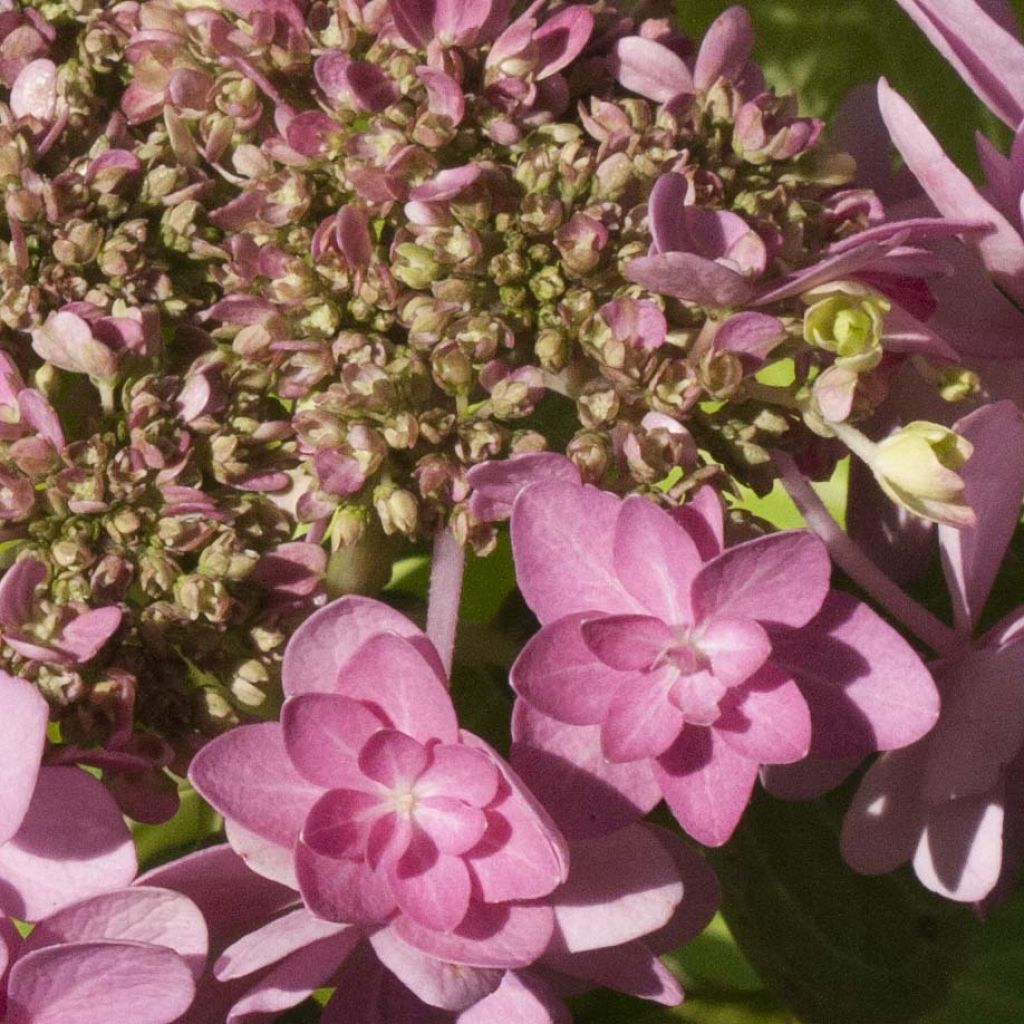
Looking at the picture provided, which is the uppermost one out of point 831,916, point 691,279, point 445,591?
point 691,279

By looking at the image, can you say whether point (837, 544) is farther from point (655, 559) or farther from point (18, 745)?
point (18, 745)

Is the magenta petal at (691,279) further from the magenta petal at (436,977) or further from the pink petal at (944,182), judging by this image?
the magenta petal at (436,977)

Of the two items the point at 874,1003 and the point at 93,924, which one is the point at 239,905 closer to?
the point at 93,924

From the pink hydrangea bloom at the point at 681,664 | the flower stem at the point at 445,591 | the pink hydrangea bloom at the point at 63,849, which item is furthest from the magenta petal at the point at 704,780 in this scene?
the pink hydrangea bloom at the point at 63,849

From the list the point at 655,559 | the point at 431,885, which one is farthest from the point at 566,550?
the point at 431,885

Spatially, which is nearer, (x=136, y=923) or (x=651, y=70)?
(x=136, y=923)

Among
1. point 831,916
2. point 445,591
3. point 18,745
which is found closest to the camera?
point 18,745
